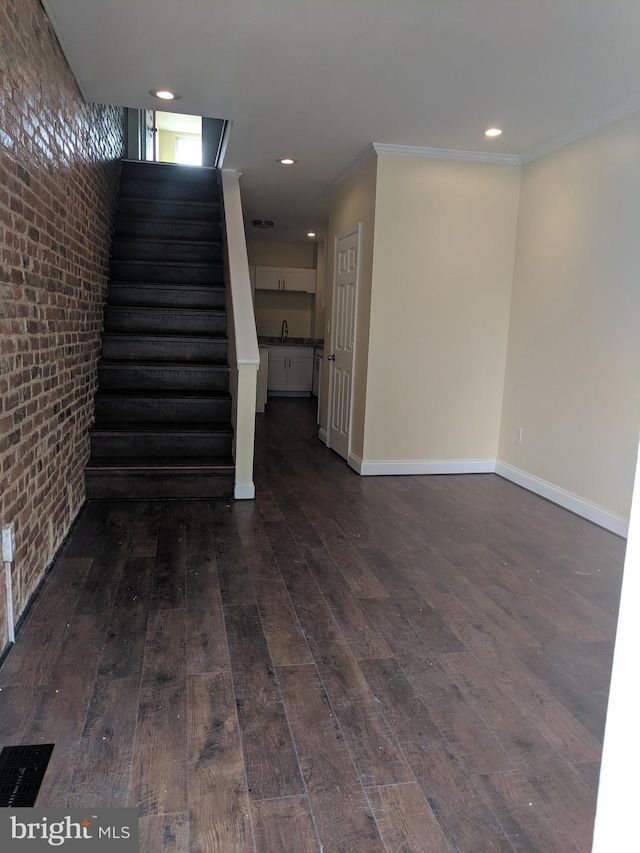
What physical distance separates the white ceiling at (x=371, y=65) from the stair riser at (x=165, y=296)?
4.42ft

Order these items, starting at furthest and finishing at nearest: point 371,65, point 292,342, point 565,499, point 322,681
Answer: point 292,342, point 565,499, point 371,65, point 322,681

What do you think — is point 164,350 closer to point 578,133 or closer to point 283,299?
point 578,133

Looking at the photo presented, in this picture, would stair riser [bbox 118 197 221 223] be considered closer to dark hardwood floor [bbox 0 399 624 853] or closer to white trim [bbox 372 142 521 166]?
white trim [bbox 372 142 521 166]

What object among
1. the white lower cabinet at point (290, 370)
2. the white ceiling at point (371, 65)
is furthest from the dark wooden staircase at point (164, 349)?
the white lower cabinet at point (290, 370)

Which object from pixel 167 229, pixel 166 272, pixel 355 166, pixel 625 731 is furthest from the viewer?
pixel 167 229

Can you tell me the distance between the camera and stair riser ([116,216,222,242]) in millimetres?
5586

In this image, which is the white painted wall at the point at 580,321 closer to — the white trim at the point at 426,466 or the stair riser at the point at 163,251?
the white trim at the point at 426,466

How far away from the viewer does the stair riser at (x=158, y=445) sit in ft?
13.5

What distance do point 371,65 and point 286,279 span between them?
6356 millimetres

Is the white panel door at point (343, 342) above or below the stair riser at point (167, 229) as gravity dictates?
below

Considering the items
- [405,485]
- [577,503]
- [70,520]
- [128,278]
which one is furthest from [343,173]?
[70,520]

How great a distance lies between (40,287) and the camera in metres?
2.63

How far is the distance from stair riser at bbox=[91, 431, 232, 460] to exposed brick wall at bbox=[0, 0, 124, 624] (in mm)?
235

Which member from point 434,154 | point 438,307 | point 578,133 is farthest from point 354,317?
point 578,133
